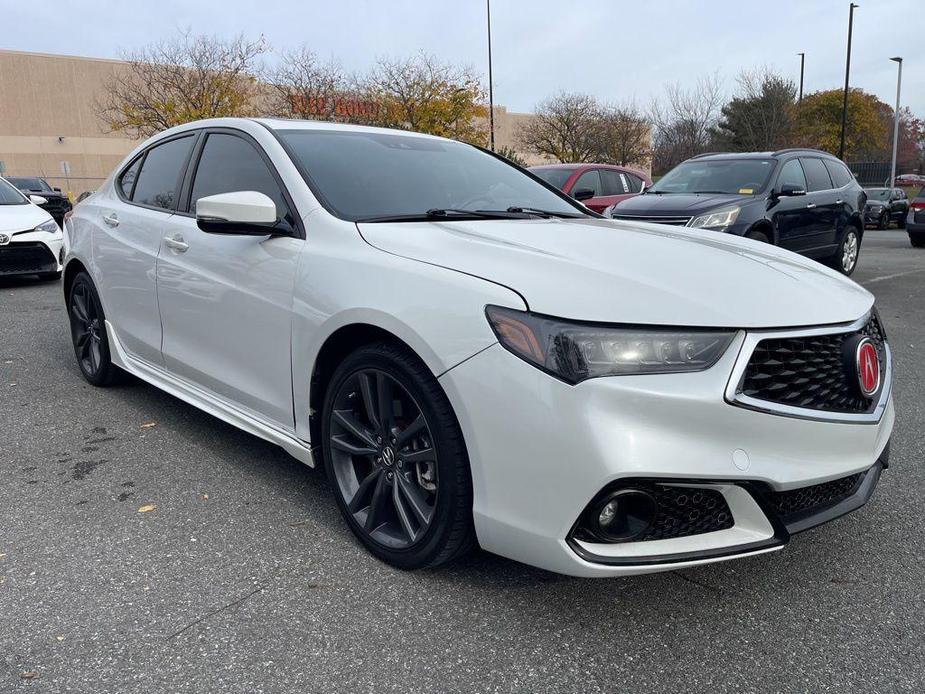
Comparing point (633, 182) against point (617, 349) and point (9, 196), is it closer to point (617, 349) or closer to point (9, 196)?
point (9, 196)

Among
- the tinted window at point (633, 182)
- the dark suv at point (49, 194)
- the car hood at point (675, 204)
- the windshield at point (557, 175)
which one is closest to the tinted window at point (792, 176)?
the car hood at point (675, 204)

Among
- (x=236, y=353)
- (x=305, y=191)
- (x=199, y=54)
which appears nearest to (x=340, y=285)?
(x=305, y=191)

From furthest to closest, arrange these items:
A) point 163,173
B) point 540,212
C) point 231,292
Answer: point 163,173 < point 540,212 < point 231,292

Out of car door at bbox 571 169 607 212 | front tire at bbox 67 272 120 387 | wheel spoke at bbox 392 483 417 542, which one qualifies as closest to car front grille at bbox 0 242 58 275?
front tire at bbox 67 272 120 387

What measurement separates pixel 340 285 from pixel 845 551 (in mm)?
2032

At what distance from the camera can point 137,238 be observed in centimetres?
400

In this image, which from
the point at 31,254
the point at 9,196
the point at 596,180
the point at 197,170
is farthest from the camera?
the point at 596,180

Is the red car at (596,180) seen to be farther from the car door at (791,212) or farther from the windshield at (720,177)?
the car door at (791,212)

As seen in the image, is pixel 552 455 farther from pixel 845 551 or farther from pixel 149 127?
pixel 149 127

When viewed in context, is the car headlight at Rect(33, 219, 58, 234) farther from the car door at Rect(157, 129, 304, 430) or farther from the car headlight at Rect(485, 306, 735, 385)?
the car headlight at Rect(485, 306, 735, 385)

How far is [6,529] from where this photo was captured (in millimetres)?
2965

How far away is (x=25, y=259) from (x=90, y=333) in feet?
19.1

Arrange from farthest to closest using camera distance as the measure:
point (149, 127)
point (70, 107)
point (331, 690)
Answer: point (70, 107) < point (149, 127) < point (331, 690)

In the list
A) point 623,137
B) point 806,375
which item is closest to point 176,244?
point 806,375
